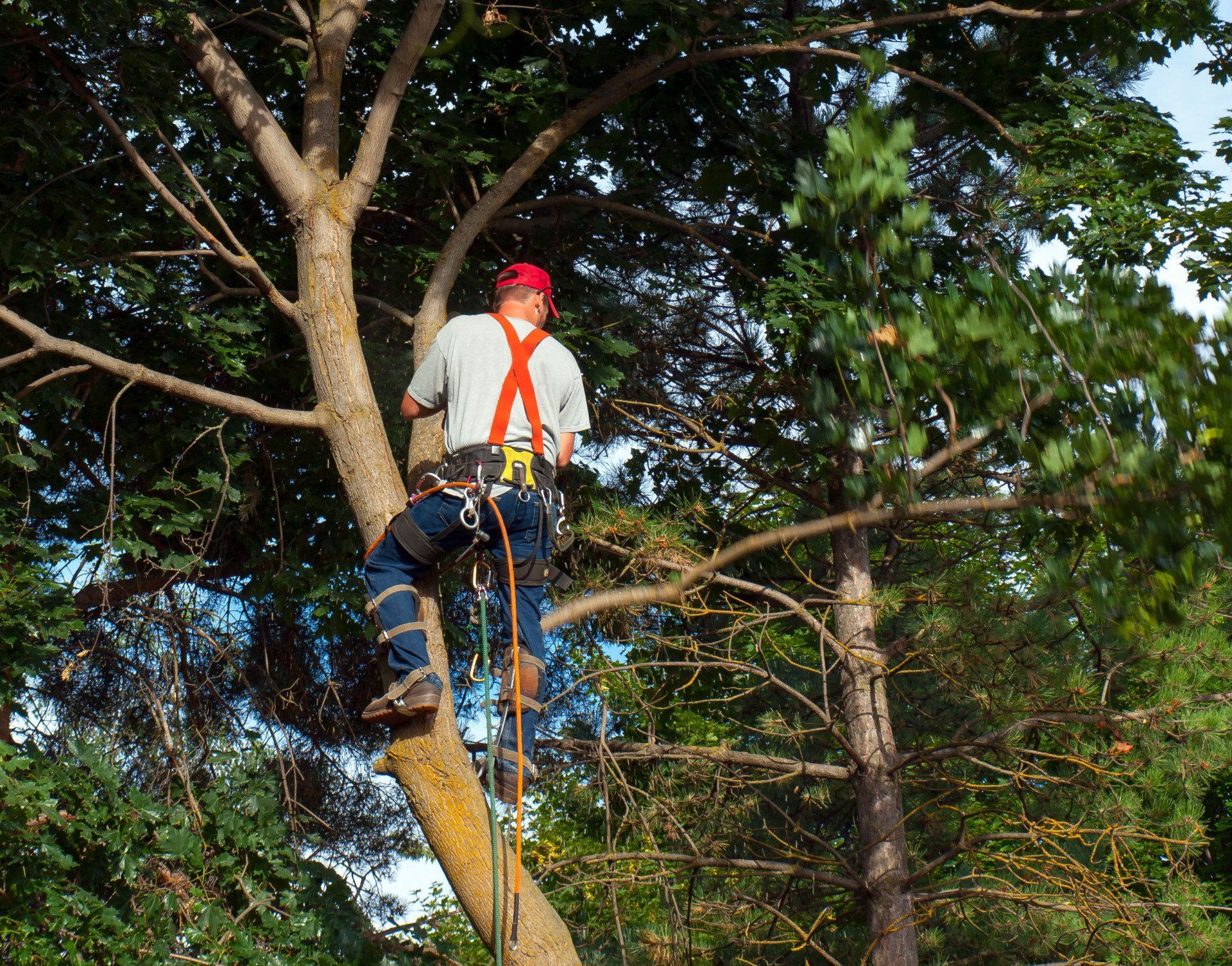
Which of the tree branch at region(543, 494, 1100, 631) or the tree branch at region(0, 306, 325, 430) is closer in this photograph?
the tree branch at region(543, 494, 1100, 631)

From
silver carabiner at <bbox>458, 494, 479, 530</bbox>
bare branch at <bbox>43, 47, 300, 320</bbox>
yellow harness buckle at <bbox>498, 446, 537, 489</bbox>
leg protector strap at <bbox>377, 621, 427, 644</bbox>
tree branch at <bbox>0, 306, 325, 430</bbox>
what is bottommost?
leg protector strap at <bbox>377, 621, 427, 644</bbox>

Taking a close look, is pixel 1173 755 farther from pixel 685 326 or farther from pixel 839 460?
pixel 685 326

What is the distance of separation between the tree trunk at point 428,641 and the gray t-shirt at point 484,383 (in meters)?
0.28

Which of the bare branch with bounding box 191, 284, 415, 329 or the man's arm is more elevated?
the bare branch with bounding box 191, 284, 415, 329

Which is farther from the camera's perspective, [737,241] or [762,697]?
[762,697]

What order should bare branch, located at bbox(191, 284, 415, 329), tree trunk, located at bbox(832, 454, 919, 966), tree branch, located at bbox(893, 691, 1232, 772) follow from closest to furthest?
1. bare branch, located at bbox(191, 284, 415, 329)
2. tree branch, located at bbox(893, 691, 1232, 772)
3. tree trunk, located at bbox(832, 454, 919, 966)

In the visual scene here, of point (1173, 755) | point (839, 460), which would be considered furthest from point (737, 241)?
point (1173, 755)

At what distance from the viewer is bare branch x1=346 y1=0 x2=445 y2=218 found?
5035 mm

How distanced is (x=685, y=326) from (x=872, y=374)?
621 cm

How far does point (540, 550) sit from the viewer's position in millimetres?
4047

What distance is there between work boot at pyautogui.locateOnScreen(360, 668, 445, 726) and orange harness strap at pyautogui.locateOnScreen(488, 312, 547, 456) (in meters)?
0.84

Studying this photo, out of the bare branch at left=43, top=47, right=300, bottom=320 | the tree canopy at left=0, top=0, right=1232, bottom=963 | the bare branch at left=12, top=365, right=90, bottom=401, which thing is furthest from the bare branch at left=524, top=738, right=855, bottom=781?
the bare branch at left=12, top=365, right=90, bottom=401

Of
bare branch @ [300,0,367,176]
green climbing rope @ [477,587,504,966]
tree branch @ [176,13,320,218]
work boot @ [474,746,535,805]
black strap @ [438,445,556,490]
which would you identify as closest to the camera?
green climbing rope @ [477,587,504,966]

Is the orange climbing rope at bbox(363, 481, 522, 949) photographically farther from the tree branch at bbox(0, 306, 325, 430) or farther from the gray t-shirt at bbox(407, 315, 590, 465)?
the tree branch at bbox(0, 306, 325, 430)
